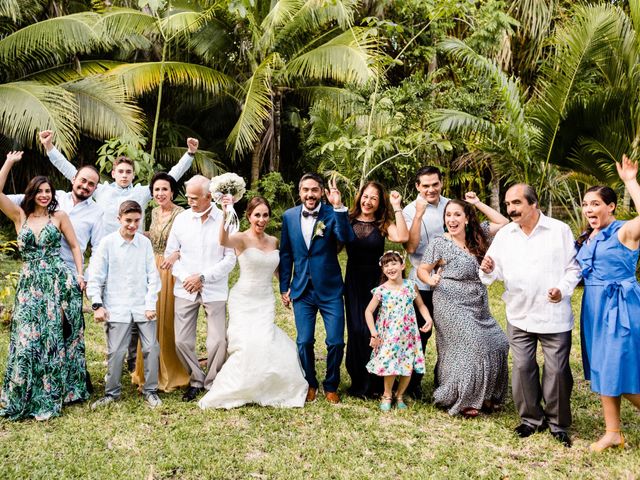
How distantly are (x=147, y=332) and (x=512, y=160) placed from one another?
290 inches

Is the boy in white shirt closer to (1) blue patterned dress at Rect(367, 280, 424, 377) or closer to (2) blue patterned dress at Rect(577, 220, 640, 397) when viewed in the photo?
(1) blue patterned dress at Rect(367, 280, 424, 377)

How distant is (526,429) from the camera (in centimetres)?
527

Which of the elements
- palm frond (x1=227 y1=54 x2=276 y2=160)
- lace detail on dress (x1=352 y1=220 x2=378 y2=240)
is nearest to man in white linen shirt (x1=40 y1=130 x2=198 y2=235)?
lace detail on dress (x1=352 y1=220 x2=378 y2=240)

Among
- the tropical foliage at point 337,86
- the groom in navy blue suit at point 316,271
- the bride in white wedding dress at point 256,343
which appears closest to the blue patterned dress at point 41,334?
the bride in white wedding dress at point 256,343

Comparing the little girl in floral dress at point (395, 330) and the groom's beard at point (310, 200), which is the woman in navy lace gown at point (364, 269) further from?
the groom's beard at point (310, 200)

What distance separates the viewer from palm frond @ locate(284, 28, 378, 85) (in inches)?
503

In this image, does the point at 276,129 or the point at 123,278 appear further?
the point at 276,129

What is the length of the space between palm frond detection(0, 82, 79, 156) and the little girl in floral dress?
7917 mm

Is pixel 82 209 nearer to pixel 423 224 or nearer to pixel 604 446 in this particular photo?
pixel 423 224

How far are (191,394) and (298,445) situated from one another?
1.46m

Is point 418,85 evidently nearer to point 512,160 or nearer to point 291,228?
point 512,160

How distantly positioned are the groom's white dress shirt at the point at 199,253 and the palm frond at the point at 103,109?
6982 mm

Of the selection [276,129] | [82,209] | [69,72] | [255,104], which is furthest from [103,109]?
[82,209]

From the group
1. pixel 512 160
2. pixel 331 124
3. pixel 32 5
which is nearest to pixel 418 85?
pixel 512 160
